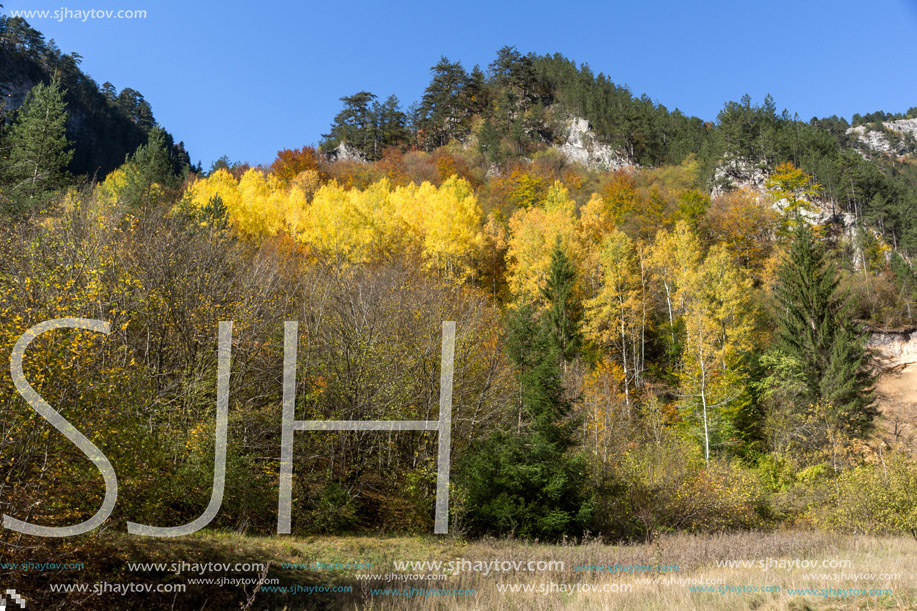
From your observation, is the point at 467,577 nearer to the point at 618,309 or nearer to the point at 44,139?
the point at 618,309

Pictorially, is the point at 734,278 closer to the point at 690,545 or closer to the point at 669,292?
the point at 669,292

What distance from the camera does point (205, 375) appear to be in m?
14.5

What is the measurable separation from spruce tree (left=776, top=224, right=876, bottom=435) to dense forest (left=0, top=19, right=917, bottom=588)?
138 millimetres

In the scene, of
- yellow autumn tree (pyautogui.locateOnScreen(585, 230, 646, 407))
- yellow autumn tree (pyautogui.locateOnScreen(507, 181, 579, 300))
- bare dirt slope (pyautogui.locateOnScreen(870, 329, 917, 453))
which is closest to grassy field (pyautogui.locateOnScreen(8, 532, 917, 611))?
yellow autumn tree (pyautogui.locateOnScreen(585, 230, 646, 407))

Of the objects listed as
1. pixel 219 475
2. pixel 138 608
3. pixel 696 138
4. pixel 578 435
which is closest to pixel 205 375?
pixel 219 475

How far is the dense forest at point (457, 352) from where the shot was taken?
10062 mm

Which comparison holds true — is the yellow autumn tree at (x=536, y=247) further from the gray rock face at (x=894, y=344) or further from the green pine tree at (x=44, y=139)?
the green pine tree at (x=44, y=139)

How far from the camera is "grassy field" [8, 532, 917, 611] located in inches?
295

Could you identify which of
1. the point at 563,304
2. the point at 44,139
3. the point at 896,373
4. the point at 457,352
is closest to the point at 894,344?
the point at 896,373

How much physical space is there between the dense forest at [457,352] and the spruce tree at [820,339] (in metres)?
0.14

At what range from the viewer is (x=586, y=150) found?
72.9m

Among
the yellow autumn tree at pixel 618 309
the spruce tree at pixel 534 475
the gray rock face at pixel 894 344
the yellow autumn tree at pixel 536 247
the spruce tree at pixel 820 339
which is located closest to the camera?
the spruce tree at pixel 534 475

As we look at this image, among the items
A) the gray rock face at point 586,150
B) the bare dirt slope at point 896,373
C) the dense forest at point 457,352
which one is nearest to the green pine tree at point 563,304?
the dense forest at point 457,352

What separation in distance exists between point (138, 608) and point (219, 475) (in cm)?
465
